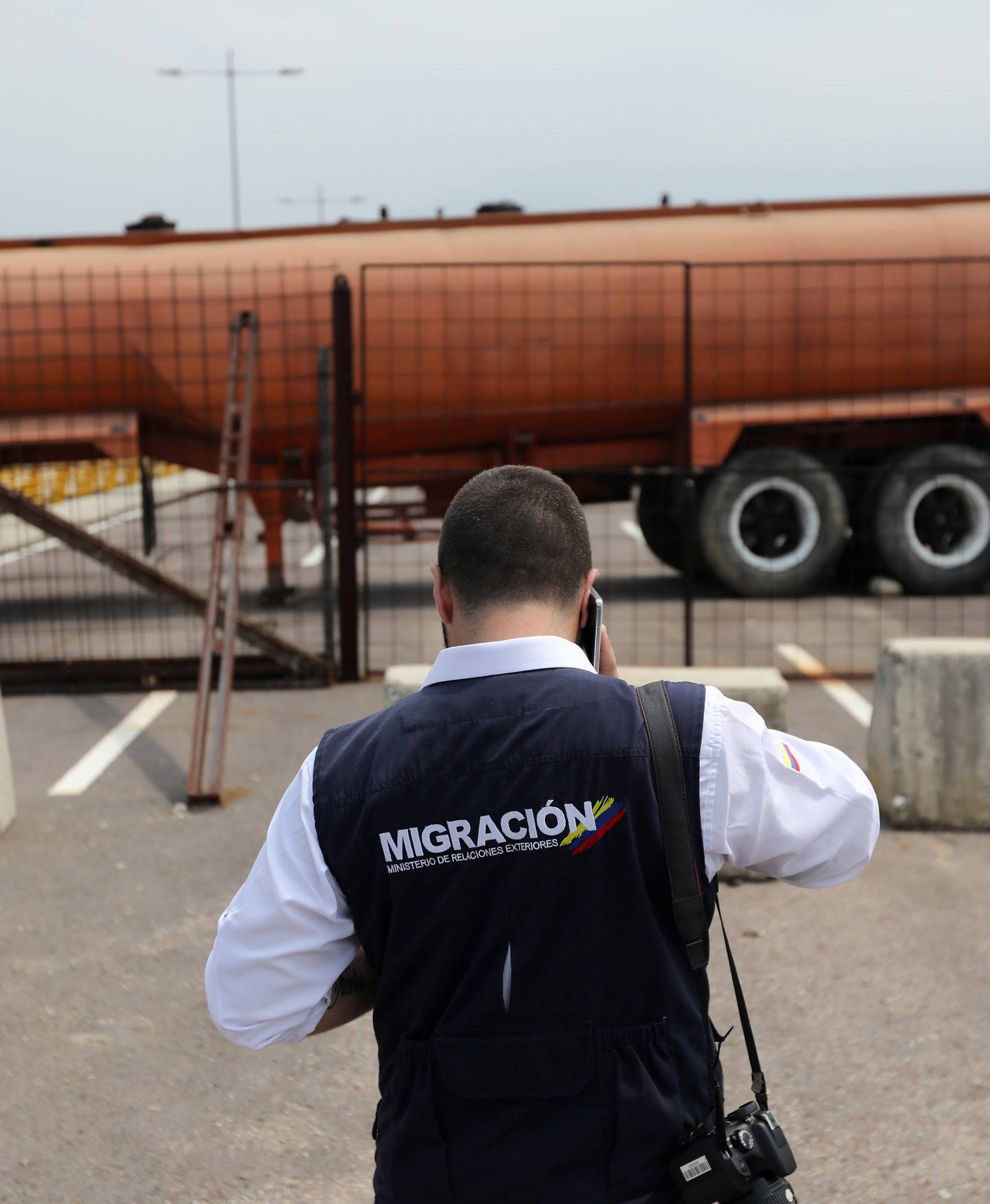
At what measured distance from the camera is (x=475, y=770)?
1.52m

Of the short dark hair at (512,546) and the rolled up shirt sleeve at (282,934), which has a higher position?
the short dark hair at (512,546)

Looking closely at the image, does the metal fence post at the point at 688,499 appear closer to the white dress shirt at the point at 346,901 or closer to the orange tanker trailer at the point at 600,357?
the orange tanker trailer at the point at 600,357

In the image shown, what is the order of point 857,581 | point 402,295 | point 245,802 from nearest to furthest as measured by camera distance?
point 245,802 → point 402,295 → point 857,581

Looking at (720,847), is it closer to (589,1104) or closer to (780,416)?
(589,1104)

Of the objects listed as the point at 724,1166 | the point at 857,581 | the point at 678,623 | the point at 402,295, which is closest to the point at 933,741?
the point at 724,1166

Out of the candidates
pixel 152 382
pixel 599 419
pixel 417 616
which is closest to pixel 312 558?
pixel 417 616

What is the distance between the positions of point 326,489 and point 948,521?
6.07 m

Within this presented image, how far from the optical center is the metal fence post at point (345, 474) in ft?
26.0

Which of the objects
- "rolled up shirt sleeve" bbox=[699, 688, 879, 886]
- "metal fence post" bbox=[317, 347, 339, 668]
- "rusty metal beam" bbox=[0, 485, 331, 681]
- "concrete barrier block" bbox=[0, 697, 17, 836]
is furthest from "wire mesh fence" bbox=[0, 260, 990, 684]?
"rolled up shirt sleeve" bbox=[699, 688, 879, 886]

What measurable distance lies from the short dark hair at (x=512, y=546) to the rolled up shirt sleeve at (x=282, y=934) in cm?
32

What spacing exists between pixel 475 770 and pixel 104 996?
10.1 feet

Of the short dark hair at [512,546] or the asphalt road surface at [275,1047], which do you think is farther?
the asphalt road surface at [275,1047]

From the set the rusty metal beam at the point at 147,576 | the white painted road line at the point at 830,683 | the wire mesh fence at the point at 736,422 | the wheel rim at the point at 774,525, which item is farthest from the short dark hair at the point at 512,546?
the wheel rim at the point at 774,525

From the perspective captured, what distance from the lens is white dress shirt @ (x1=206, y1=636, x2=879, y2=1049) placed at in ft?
5.09
